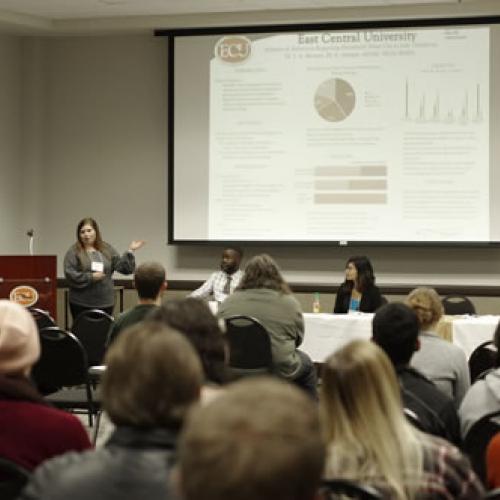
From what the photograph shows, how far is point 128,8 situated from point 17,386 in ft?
22.3

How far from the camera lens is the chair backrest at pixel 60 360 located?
16.2 feet

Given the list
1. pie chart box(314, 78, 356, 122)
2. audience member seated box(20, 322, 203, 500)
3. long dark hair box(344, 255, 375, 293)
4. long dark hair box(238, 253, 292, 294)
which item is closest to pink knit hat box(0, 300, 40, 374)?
audience member seated box(20, 322, 203, 500)

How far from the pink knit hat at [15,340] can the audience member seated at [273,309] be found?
260 cm

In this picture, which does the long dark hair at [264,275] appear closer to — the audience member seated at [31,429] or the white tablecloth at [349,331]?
the white tablecloth at [349,331]

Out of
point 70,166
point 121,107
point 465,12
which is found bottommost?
point 70,166

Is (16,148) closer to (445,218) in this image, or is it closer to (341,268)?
(341,268)

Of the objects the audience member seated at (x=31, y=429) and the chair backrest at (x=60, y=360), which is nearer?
the audience member seated at (x=31, y=429)

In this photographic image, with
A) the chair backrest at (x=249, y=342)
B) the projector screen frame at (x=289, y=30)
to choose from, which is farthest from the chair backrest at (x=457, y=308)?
the chair backrest at (x=249, y=342)

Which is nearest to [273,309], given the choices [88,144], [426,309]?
[426,309]

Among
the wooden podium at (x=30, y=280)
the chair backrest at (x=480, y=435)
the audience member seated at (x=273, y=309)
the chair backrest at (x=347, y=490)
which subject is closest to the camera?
the chair backrest at (x=347, y=490)

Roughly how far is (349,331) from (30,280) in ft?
9.24

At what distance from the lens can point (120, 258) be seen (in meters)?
8.32

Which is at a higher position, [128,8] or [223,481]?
[128,8]

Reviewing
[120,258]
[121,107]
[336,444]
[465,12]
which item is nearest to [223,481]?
[336,444]
